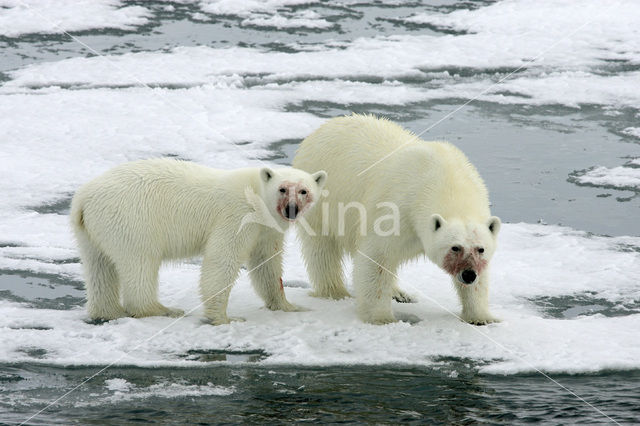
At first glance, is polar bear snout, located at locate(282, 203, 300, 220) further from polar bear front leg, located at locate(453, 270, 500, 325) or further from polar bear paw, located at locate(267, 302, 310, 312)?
polar bear front leg, located at locate(453, 270, 500, 325)

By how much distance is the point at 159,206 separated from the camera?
6.33 m

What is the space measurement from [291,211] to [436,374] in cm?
145

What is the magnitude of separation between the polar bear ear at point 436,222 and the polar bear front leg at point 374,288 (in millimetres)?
671

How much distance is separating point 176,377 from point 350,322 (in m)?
1.48

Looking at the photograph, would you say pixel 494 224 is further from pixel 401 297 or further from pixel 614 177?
pixel 614 177

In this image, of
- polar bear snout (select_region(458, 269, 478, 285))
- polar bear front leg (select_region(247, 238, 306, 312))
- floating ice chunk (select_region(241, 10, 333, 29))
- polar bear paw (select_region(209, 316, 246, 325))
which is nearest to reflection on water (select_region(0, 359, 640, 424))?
polar bear snout (select_region(458, 269, 478, 285))

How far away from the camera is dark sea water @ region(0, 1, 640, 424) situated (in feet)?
16.6

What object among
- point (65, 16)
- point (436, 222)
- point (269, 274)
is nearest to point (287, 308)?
point (269, 274)

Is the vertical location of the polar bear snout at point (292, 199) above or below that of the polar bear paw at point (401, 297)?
above

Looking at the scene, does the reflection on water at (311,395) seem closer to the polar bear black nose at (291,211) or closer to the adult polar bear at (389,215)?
the adult polar bear at (389,215)

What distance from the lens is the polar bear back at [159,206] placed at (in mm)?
6160

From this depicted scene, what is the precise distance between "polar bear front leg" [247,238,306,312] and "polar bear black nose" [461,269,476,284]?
143 centimetres

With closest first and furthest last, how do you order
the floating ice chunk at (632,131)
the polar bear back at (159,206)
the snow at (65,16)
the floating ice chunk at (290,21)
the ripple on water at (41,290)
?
the polar bear back at (159,206), the ripple on water at (41,290), the floating ice chunk at (632,131), the snow at (65,16), the floating ice chunk at (290,21)

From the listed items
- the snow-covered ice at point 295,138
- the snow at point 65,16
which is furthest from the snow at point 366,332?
the snow at point 65,16
